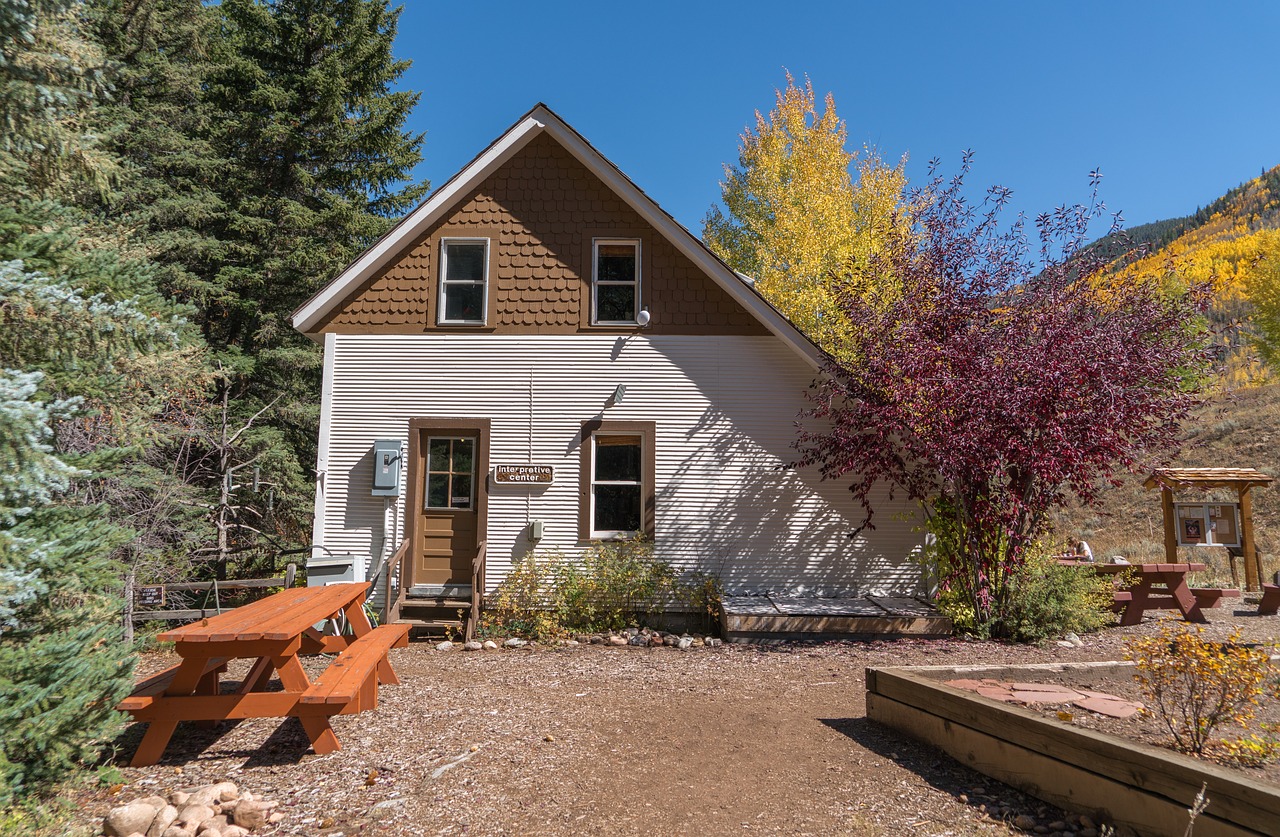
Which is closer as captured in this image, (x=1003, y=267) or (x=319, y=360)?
(x=1003, y=267)

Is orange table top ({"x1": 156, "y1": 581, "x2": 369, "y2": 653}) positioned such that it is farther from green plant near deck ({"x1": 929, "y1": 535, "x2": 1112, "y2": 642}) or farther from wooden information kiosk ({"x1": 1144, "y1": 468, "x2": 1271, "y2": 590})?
wooden information kiosk ({"x1": 1144, "y1": 468, "x2": 1271, "y2": 590})

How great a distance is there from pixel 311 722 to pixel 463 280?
744 cm

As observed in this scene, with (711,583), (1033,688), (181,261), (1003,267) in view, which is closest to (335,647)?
(711,583)

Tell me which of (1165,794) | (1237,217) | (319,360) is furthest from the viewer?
(1237,217)

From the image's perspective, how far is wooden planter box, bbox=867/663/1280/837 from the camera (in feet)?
9.74

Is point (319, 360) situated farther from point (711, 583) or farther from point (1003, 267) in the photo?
point (1003, 267)

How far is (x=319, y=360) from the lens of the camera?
54.8 feet

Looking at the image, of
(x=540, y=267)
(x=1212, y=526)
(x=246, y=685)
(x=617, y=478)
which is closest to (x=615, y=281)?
(x=540, y=267)

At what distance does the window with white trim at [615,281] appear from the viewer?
11.0 m

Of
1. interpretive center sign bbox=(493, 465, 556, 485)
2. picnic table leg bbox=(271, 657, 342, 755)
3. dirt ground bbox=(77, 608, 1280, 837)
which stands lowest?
dirt ground bbox=(77, 608, 1280, 837)

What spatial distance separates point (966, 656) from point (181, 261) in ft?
59.1

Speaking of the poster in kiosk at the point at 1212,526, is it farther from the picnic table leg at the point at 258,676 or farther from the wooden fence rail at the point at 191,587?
the wooden fence rail at the point at 191,587

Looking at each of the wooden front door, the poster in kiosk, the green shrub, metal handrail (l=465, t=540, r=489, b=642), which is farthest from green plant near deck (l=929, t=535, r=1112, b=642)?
the wooden front door

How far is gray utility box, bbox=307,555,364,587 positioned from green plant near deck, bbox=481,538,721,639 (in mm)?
1970
